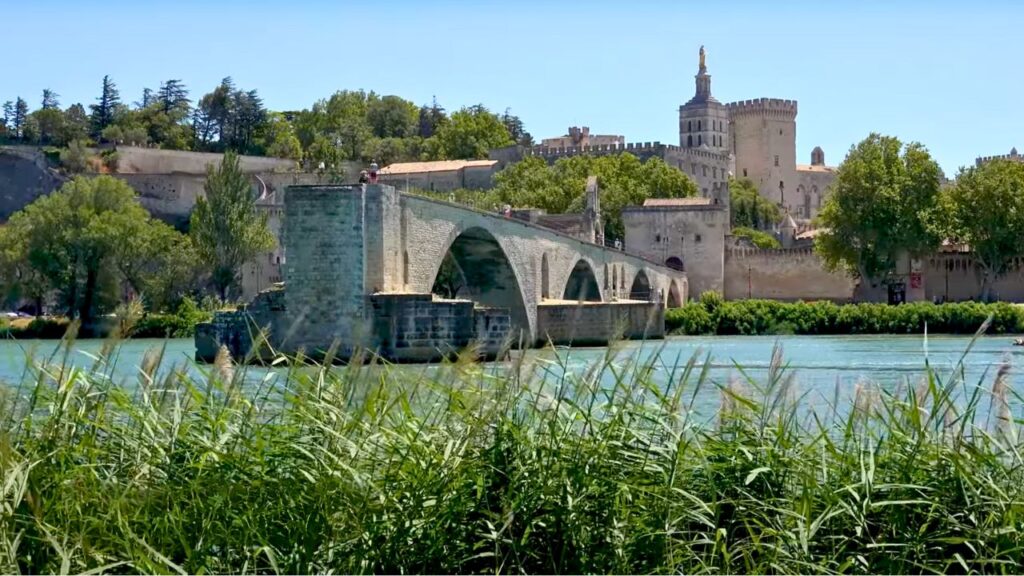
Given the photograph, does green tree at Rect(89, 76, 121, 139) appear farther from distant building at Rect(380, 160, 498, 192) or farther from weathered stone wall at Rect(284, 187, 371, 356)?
weathered stone wall at Rect(284, 187, 371, 356)

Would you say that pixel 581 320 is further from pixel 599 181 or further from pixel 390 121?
Result: pixel 390 121

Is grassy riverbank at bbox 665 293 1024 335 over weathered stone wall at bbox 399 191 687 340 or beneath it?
beneath

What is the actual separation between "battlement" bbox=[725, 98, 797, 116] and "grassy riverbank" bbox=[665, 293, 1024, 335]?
54.3m

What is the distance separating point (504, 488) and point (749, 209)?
83.0 metres

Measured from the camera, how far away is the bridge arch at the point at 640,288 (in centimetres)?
5763

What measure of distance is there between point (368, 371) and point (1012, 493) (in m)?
2.85

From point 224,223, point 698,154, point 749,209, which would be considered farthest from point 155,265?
point 749,209

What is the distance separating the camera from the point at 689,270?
212ft

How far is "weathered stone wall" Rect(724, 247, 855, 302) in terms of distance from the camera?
66.8 meters

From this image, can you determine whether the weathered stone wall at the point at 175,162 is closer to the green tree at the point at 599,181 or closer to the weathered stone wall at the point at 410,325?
the green tree at the point at 599,181

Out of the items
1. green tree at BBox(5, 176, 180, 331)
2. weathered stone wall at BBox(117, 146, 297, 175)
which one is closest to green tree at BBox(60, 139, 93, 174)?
weathered stone wall at BBox(117, 146, 297, 175)

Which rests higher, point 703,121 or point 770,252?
point 703,121

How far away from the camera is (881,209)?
58.9m

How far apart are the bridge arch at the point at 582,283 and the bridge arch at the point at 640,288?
7.36 m
